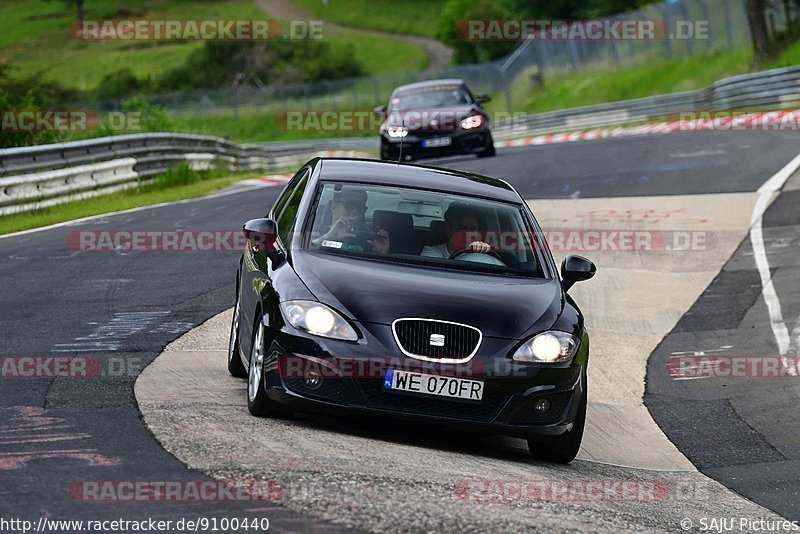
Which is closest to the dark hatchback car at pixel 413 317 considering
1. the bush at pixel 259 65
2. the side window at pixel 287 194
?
the side window at pixel 287 194

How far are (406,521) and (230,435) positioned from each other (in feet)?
5.22

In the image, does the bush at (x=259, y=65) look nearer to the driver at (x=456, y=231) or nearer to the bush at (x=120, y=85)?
the bush at (x=120, y=85)

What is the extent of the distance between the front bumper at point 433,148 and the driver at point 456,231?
53.2 ft

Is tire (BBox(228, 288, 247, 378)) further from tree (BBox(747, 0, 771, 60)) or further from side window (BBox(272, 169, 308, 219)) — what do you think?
tree (BBox(747, 0, 771, 60))

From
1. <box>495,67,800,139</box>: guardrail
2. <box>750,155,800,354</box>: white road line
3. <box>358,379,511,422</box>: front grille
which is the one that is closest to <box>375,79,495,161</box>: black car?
<box>750,155,800,354</box>: white road line

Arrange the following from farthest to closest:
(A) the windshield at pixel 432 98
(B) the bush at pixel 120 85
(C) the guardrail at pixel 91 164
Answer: (B) the bush at pixel 120 85, (A) the windshield at pixel 432 98, (C) the guardrail at pixel 91 164

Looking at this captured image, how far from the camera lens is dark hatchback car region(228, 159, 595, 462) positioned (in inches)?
283

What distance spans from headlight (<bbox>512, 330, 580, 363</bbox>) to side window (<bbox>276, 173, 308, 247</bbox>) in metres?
1.69

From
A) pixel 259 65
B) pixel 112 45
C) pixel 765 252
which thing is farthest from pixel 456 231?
A: pixel 112 45

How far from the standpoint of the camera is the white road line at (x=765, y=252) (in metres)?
12.1

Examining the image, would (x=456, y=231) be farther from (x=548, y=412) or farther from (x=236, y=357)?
(x=236, y=357)

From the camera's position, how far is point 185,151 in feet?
91.4

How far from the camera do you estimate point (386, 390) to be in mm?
7164

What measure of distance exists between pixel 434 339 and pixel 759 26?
38360 millimetres
